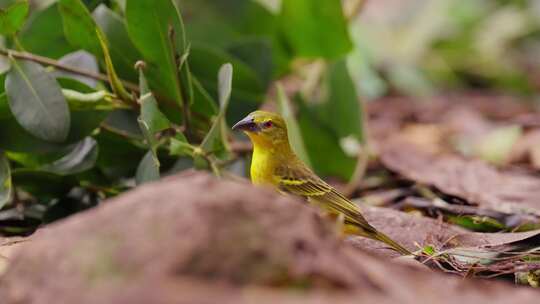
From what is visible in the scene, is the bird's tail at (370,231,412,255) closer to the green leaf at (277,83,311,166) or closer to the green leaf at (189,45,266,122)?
the green leaf at (277,83,311,166)

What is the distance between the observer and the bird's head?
340 centimetres

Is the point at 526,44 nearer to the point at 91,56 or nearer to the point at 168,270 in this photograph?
the point at 91,56

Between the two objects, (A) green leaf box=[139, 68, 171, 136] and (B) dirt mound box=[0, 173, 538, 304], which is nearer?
(B) dirt mound box=[0, 173, 538, 304]

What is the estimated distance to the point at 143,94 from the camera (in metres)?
3.01

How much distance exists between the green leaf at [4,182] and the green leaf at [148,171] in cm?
44

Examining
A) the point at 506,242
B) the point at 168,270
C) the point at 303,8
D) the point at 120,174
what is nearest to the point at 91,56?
the point at 120,174

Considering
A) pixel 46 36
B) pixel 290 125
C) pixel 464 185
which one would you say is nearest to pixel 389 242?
pixel 290 125

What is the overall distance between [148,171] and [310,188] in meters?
0.62

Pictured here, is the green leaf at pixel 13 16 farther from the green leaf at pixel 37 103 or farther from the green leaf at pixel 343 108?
the green leaf at pixel 343 108

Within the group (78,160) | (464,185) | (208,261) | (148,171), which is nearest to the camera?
(208,261)

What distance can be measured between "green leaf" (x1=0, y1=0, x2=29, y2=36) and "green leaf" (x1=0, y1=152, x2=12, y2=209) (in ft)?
1.50

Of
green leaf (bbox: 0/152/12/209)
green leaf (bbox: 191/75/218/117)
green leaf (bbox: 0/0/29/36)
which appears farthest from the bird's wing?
green leaf (bbox: 0/0/29/36)

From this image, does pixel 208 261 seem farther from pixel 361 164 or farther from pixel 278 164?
pixel 361 164

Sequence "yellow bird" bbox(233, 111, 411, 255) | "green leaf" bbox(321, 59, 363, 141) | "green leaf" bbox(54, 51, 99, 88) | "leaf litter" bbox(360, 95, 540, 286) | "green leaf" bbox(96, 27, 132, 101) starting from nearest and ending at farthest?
"leaf litter" bbox(360, 95, 540, 286) < "green leaf" bbox(96, 27, 132, 101) < "yellow bird" bbox(233, 111, 411, 255) < "green leaf" bbox(54, 51, 99, 88) < "green leaf" bbox(321, 59, 363, 141)
